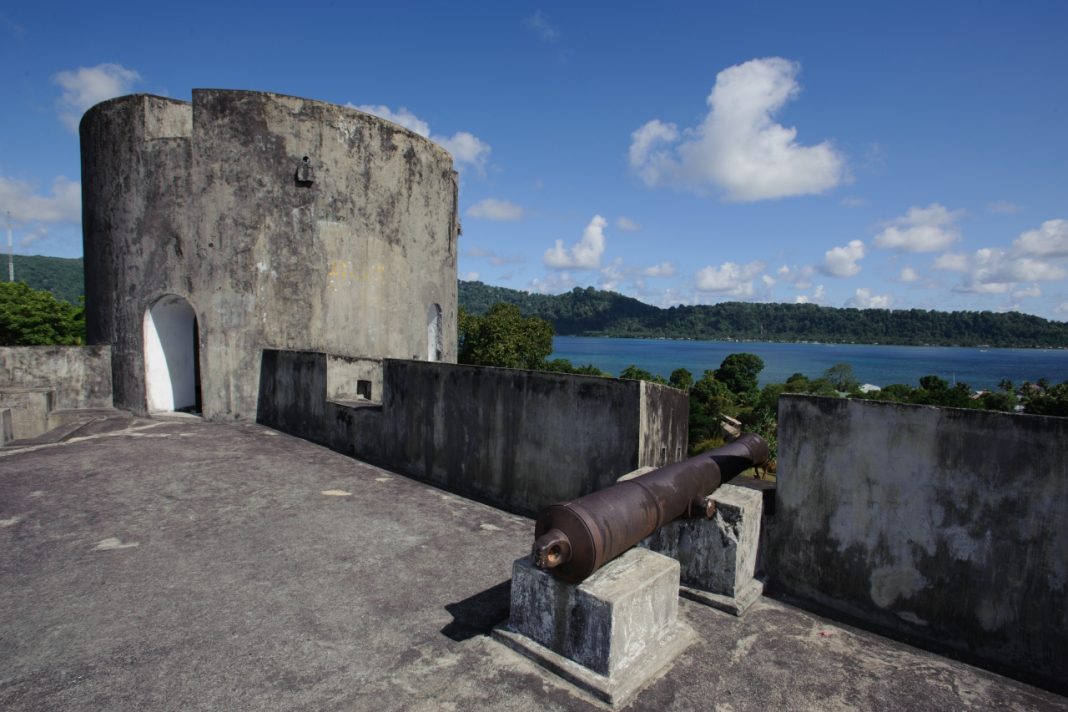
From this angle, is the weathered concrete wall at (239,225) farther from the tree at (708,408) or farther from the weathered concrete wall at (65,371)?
the tree at (708,408)

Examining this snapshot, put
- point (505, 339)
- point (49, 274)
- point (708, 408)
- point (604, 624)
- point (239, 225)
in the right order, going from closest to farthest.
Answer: point (604, 624)
point (239, 225)
point (708, 408)
point (505, 339)
point (49, 274)

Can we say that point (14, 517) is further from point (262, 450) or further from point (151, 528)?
point (262, 450)

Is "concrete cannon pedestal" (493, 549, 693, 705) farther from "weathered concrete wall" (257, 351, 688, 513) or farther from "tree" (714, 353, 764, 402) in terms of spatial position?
"tree" (714, 353, 764, 402)

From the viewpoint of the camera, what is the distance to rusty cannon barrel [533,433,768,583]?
2816 millimetres

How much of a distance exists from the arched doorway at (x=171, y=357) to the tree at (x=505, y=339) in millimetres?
30184

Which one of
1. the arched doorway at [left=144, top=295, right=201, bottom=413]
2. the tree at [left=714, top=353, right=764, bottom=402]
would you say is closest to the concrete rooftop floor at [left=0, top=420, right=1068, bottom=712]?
the arched doorway at [left=144, top=295, right=201, bottom=413]

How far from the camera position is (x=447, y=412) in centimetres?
632

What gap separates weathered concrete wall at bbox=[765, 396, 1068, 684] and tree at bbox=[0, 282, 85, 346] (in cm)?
3080

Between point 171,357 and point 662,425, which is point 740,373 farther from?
point 662,425

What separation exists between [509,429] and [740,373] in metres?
54.2

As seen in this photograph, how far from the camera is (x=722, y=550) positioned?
3.79 m

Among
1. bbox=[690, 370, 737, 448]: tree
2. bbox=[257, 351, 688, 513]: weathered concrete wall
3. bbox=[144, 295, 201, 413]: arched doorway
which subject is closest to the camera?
bbox=[257, 351, 688, 513]: weathered concrete wall

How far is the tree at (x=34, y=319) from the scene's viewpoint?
83.7 feet

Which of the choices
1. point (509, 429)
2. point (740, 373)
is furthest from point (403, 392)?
point (740, 373)
